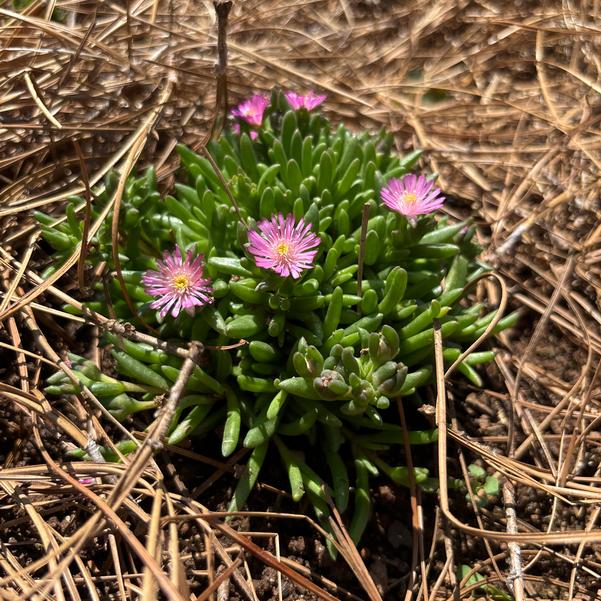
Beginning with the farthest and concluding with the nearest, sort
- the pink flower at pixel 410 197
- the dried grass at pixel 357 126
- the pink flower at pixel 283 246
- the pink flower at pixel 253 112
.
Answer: the pink flower at pixel 253 112
the pink flower at pixel 410 197
the pink flower at pixel 283 246
the dried grass at pixel 357 126

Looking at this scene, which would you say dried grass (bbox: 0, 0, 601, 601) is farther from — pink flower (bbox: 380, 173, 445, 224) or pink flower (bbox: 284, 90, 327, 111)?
pink flower (bbox: 380, 173, 445, 224)

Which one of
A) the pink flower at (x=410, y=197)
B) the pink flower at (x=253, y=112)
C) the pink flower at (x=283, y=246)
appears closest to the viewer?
the pink flower at (x=283, y=246)

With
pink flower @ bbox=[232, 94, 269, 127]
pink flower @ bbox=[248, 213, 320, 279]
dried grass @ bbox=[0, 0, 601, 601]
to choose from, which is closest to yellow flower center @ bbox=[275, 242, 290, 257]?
pink flower @ bbox=[248, 213, 320, 279]

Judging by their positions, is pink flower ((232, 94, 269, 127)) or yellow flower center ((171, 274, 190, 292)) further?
pink flower ((232, 94, 269, 127))

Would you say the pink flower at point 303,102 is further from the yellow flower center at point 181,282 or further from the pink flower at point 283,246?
the yellow flower center at point 181,282

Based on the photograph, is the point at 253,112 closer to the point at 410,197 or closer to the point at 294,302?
the point at 410,197

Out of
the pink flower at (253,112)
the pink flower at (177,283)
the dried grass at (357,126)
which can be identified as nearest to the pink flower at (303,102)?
the pink flower at (253,112)
